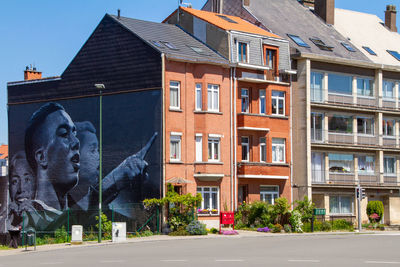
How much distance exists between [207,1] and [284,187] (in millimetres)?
16740

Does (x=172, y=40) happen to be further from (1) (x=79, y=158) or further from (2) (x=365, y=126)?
(2) (x=365, y=126)

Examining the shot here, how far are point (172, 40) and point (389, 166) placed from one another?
66.6ft

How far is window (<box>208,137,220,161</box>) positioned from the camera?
153 feet

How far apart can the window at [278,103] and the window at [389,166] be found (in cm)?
1099

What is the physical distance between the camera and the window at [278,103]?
50.2 m

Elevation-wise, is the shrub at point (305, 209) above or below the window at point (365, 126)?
below

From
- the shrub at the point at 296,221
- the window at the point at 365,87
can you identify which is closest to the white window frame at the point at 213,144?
the shrub at the point at 296,221

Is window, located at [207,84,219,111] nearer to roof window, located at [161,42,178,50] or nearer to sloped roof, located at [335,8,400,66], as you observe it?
roof window, located at [161,42,178,50]

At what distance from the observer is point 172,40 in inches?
1900

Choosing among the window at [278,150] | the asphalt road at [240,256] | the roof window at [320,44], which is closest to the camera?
the asphalt road at [240,256]

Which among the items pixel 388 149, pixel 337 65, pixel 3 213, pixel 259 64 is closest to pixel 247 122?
pixel 259 64

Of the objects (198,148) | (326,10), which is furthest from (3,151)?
(198,148)

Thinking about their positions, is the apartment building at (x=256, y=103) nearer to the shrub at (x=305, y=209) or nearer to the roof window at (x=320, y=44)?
the shrub at (x=305, y=209)

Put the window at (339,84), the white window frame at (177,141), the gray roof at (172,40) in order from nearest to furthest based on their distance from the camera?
1. the white window frame at (177,141)
2. the gray roof at (172,40)
3. the window at (339,84)
